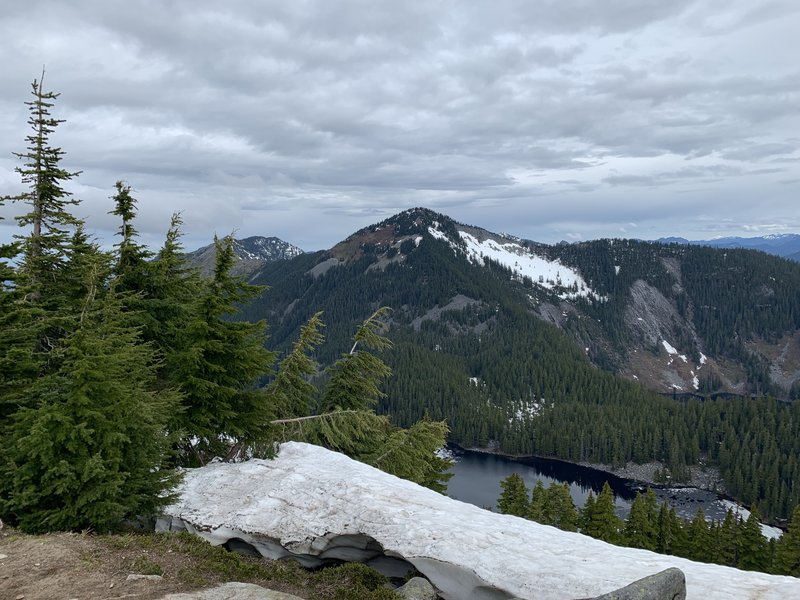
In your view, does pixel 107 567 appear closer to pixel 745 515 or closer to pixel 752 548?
pixel 752 548

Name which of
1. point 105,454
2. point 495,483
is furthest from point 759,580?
point 495,483

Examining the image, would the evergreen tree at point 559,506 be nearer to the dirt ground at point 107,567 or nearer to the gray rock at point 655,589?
the dirt ground at point 107,567

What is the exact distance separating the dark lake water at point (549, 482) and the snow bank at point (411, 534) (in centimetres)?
9195

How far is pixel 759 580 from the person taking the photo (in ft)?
32.9

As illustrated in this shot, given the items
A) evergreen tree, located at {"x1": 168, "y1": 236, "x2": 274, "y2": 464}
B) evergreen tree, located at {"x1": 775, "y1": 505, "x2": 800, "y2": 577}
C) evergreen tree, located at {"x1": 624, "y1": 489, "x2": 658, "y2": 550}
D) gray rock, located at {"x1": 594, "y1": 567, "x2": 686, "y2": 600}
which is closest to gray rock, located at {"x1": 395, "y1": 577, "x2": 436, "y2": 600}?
gray rock, located at {"x1": 594, "y1": 567, "x2": 686, "y2": 600}

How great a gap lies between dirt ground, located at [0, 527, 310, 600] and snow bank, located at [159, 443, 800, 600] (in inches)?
59.0

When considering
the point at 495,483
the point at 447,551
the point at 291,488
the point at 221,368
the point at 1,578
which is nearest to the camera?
the point at 1,578

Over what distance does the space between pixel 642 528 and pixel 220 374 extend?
55.8m

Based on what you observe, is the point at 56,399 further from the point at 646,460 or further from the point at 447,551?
the point at 646,460

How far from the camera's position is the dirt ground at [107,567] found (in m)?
9.35

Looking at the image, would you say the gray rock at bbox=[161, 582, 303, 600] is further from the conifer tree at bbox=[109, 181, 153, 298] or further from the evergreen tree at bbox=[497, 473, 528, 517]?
the evergreen tree at bbox=[497, 473, 528, 517]

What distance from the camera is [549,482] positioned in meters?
122

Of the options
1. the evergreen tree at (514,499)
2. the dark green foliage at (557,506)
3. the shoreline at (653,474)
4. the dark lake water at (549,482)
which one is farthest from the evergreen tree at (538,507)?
the shoreline at (653,474)

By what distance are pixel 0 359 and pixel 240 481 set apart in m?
7.66
